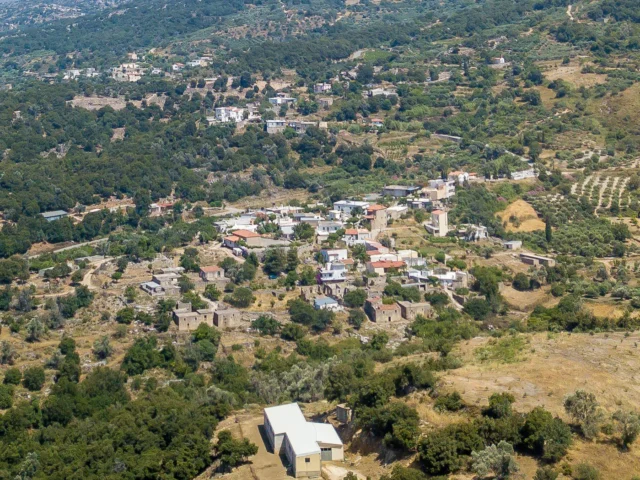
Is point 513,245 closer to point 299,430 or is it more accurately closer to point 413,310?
point 413,310

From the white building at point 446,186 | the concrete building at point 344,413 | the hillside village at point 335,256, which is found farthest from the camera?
the white building at point 446,186

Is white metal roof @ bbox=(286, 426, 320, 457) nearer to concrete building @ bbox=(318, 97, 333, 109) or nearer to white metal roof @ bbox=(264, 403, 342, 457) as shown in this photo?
white metal roof @ bbox=(264, 403, 342, 457)

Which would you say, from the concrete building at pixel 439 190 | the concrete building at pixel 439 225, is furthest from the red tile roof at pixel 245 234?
the concrete building at pixel 439 190

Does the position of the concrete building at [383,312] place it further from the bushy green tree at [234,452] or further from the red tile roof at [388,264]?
the bushy green tree at [234,452]

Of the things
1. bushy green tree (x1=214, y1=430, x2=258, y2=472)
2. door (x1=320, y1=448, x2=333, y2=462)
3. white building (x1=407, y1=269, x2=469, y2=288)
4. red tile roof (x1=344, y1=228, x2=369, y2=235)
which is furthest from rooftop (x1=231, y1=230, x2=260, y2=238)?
door (x1=320, y1=448, x2=333, y2=462)

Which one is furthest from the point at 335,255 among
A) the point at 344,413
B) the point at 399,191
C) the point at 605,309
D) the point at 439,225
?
the point at 344,413

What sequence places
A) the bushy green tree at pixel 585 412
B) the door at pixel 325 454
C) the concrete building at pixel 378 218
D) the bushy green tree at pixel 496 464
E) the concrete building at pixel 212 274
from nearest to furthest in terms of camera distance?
the bushy green tree at pixel 496 464, the bushy green tree at pixel 585 412, the door at pixel 325 454, the concrete building at pixel 212 274, the concrete building at pixel 378 218
